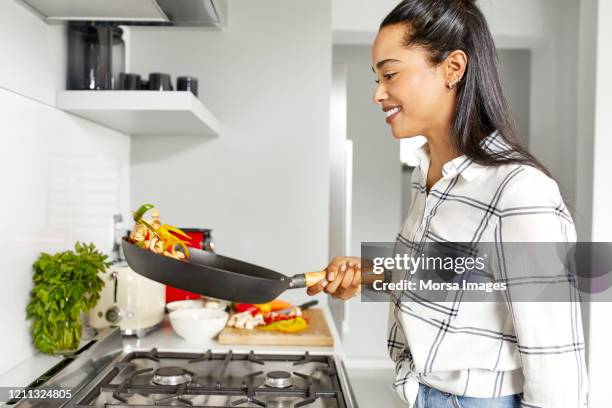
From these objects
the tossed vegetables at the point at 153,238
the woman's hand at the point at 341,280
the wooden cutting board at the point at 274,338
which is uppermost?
the tossed vegetables at the point at 153,238

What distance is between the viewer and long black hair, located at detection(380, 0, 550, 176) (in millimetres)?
839

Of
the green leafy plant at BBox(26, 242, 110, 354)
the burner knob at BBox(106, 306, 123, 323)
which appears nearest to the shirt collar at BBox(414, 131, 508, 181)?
the green leafy plant at BBox(26, 242, 110, 354)

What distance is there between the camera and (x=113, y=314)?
4.57 ft

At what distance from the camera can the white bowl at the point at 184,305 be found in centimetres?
156

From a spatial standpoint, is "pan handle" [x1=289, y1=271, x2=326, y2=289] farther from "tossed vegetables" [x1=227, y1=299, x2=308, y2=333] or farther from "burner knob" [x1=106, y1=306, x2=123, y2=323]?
"burner knob" [x1=106, y1=306, x2=123, y2=323]

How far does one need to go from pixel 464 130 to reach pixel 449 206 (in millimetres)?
117

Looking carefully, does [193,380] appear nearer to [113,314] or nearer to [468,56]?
[113,314]

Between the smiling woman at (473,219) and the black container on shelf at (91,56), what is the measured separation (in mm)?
828

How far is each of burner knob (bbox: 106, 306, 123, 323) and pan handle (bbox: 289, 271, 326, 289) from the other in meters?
0.65

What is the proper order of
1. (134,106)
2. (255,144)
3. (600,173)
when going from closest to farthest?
(134,106)
(255,144)
(600,173)

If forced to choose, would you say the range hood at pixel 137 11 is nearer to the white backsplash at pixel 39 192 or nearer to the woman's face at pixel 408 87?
the white backsplash at pixel 39 192

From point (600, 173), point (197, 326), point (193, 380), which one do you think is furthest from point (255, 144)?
point (600, 173)

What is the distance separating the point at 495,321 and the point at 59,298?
835 mm

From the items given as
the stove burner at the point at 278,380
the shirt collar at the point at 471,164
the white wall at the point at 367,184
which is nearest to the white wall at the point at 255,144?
the stove burner at the point at 278,380
